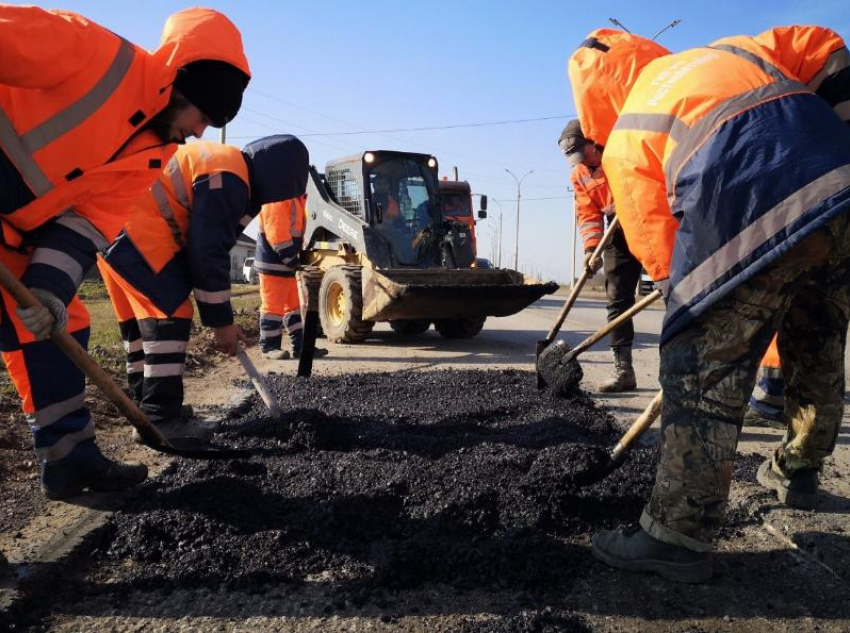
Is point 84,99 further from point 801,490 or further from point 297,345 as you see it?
point 297,345

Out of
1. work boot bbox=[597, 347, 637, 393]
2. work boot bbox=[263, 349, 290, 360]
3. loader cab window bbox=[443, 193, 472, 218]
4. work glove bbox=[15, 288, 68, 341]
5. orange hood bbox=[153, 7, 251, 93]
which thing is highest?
loader cab window bbox=[443, 193, 472, 218]

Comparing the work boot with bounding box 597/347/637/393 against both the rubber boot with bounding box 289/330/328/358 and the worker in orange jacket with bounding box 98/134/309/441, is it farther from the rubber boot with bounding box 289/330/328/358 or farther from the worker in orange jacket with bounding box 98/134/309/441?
the rubber boot with bounding box 289/330/328/358

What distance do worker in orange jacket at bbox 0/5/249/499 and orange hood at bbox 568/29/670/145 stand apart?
4.50 ft

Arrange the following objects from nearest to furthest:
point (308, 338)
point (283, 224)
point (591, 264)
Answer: point (308, 338) < point (591, 264) < point (283, 224)

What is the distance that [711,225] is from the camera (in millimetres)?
1872

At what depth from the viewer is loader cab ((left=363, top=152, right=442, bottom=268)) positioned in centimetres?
894

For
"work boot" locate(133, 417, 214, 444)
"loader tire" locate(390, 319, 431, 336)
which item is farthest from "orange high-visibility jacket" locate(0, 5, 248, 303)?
"loader tire" locate(390, 319, 431, 336)

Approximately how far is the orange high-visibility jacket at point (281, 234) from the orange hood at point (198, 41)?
3.98 m

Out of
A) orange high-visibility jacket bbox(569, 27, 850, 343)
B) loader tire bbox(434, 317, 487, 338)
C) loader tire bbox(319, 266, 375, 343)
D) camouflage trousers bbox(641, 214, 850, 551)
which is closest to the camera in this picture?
orange high-visibility jacket bbox(569, 27, 850, 343)


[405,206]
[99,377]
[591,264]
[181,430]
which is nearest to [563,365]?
[591,264]

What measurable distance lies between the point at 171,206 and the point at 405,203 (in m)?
5.78

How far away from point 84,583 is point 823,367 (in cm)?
278

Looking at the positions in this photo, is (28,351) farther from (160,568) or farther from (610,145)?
(610,145)

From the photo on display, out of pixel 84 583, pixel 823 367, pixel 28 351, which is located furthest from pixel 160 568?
pixel 823 367
